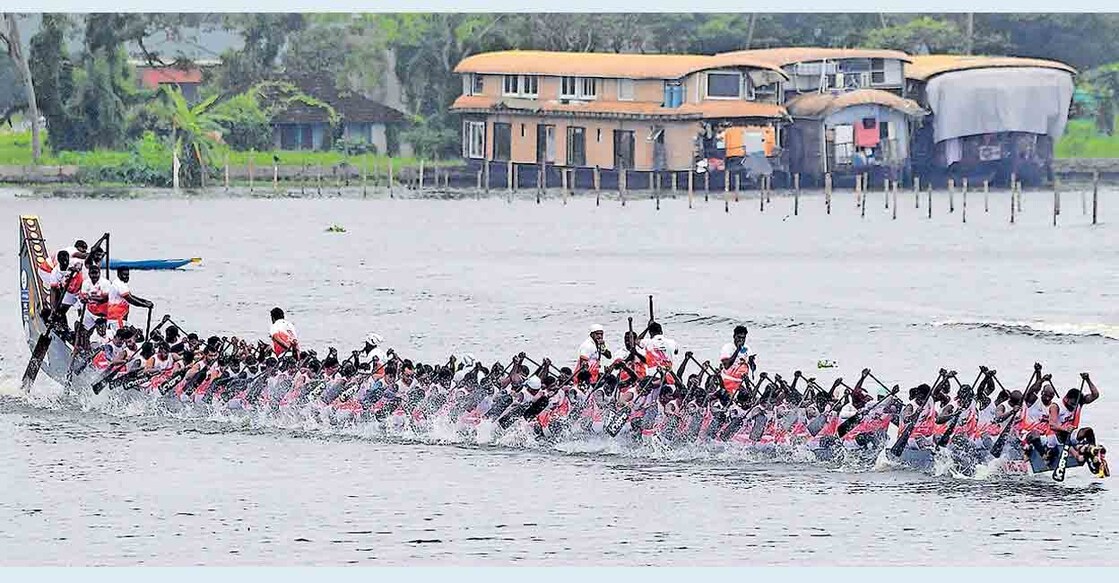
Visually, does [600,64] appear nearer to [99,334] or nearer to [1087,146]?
[1087,146]

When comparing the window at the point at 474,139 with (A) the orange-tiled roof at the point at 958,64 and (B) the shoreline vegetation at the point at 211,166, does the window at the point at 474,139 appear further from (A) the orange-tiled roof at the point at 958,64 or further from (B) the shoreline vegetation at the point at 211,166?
(A) the orange-tiled roof at the point at 958,64

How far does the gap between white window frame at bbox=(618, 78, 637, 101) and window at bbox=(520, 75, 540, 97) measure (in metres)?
4.41

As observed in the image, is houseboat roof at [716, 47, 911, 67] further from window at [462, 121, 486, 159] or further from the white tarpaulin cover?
window at [462, 121, 486, 159]

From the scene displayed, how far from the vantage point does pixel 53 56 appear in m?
97.7

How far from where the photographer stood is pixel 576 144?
98000 millimetres

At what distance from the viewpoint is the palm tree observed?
98625 millimetres

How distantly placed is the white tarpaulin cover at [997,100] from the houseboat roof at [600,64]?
8.01 m

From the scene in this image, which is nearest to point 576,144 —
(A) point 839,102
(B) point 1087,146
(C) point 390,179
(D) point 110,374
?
(C) point 390,179

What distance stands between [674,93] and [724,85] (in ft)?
7.31

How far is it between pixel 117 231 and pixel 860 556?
57226 mm

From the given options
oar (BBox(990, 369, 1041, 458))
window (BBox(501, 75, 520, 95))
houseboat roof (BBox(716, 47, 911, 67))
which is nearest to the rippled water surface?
oar (BBox(990, 369, 1041, 458))

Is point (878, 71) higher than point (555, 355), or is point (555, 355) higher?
point (878, 71)

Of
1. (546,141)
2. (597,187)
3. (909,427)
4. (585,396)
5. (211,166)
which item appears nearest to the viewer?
(909,427)

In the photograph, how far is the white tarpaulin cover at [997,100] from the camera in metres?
99.0
